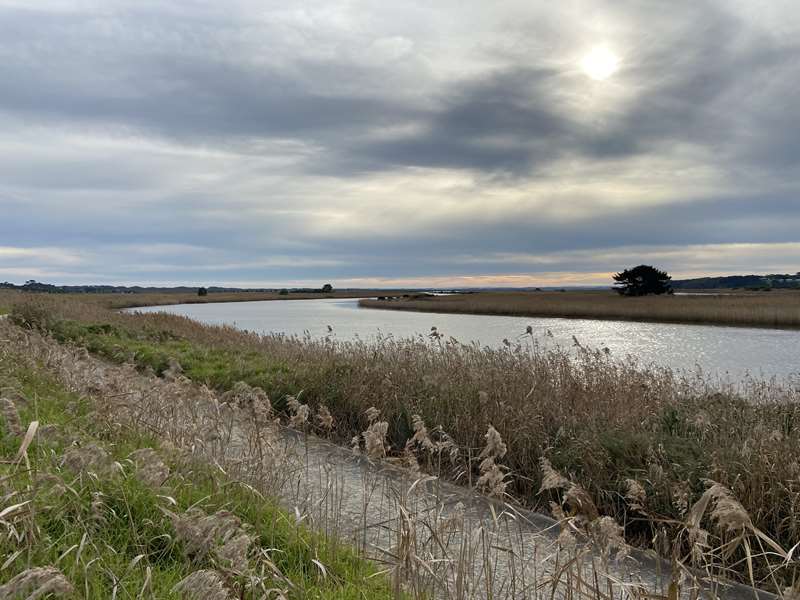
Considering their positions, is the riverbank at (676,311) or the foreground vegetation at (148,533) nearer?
the foreground vegetation at (148,533)

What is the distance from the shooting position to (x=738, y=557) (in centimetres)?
576

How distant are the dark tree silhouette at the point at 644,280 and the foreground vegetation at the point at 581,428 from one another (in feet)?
222

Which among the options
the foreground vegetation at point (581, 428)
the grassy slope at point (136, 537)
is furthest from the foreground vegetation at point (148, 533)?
the foreground vegetation at point (581, 428)

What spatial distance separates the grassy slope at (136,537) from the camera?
3.31 m

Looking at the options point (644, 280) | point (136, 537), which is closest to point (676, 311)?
point (644, 280)

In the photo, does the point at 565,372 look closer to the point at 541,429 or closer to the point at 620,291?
the point at 541,429

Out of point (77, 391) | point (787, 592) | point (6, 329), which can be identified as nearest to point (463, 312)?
point (6, 329)

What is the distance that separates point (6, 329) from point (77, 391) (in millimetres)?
7767

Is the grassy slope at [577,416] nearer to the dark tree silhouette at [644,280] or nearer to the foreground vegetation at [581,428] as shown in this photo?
the foreground vegetation at [581,428]

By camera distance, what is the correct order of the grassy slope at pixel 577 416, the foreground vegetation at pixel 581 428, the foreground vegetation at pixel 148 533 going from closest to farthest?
the foreground vegetation at pixel 148 533 → the foreground vegetation at pixel 581 428 → the grassy slope at pixel 577 416

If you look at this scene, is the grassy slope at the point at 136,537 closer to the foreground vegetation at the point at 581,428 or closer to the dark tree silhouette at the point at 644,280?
the foreground vegetation at the point at 581,428

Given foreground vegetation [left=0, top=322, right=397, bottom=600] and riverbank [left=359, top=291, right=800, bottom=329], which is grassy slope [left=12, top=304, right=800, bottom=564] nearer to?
foreground vegetation [left=0, top=322, right=397, bottom=600]

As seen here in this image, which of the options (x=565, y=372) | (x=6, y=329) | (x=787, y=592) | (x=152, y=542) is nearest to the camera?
(x=787, y=592)

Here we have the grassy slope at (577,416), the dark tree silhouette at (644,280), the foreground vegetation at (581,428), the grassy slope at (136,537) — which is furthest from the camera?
the dark tree silhouette at (644,280)
